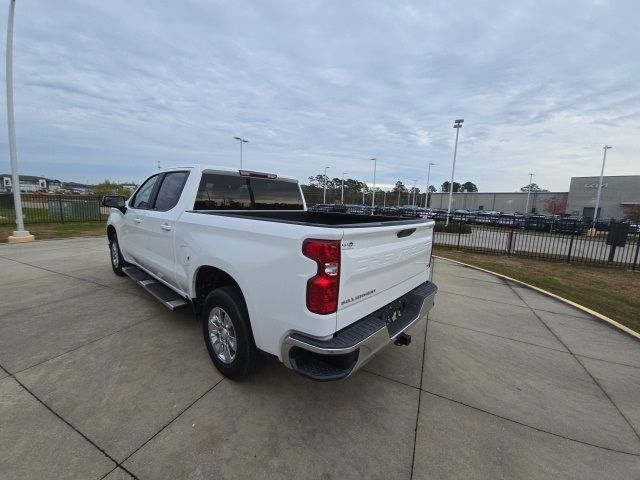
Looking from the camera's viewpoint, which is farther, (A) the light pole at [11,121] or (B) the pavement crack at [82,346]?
(A) the light pole at [11,121]

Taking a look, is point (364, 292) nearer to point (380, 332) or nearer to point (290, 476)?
point (380, 332)

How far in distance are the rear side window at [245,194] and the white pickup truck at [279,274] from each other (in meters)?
0.01

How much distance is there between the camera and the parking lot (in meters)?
2.15

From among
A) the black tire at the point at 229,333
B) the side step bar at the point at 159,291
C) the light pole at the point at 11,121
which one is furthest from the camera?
the light pole at the point at 11,121

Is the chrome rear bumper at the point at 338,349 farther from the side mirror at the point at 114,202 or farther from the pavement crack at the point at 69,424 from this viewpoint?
the side mirror at the point at 114,202

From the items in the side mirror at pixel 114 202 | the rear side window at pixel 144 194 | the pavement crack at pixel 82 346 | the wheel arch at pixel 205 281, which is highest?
the rear side window at pixel 144 194

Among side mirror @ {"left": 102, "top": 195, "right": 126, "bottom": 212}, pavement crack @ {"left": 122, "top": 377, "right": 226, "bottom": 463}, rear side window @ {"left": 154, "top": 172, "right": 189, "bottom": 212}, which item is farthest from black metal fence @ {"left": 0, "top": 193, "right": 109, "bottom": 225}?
pavement crack @ {"left": 122, "top": 377, "right": 226, "bottom": 463}

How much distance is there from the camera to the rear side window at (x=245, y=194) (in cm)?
375

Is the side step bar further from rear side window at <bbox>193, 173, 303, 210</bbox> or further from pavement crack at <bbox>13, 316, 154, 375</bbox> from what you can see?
rear side window at <bbox>193, 173, 303, 210</bbox>

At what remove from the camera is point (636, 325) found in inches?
195

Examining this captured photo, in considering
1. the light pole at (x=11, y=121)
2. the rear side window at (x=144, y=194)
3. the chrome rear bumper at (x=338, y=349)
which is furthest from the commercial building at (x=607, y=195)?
the light pole at (x=11, y=121)

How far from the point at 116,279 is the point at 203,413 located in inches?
180

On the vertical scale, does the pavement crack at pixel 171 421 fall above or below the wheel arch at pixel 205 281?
below

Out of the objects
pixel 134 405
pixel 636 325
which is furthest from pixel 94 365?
pixel 636 325
